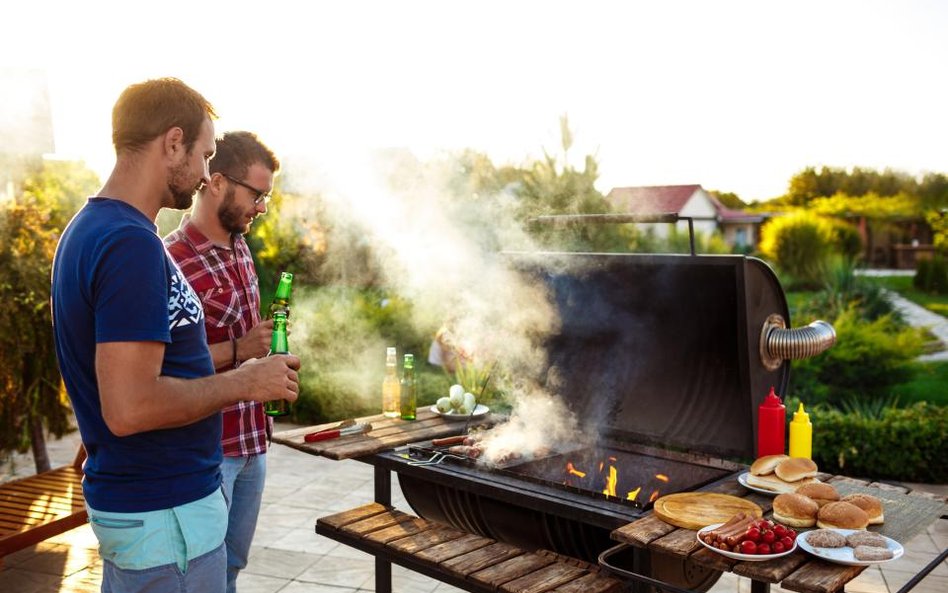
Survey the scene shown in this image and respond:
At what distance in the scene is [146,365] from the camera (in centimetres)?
164

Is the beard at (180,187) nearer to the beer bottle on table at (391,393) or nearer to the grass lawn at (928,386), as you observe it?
the beer bottle on table at (391,393)

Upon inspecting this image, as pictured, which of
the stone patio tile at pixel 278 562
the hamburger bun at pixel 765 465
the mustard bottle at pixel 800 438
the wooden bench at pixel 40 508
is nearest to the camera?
the hamburger bun at pixel 765 465

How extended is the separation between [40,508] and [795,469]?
3.46 metres

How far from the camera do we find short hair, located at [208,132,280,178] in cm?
278

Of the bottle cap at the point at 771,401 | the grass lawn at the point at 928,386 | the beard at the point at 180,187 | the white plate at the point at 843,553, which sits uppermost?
the beard at the point at 180,187

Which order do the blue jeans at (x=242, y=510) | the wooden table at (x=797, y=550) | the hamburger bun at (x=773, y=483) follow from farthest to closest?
the blue jeans at (x=242, y=510) < the hamburger bun at (x=773, y=483) < the wooden table at (x=797, y=550)

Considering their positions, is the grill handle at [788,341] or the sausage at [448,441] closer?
the grill handle at [788,341]

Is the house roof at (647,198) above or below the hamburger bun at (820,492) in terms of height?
above

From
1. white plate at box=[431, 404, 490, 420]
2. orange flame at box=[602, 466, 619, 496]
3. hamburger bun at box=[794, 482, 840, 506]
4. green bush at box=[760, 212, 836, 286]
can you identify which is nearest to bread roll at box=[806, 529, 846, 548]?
hamburger bun at box=[794, 482, 840, 506]

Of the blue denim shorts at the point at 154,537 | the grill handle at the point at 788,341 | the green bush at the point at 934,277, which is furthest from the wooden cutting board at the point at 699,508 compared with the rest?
the green bush at the point at 934,277

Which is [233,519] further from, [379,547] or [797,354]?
[797,354]

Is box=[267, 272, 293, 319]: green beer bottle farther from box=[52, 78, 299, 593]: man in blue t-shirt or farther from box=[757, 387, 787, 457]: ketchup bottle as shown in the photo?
box=[757, 387, 787, 457]: ketchup bottle

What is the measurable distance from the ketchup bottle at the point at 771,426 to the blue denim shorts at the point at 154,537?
6.29ft

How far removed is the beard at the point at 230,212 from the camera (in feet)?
9.20
